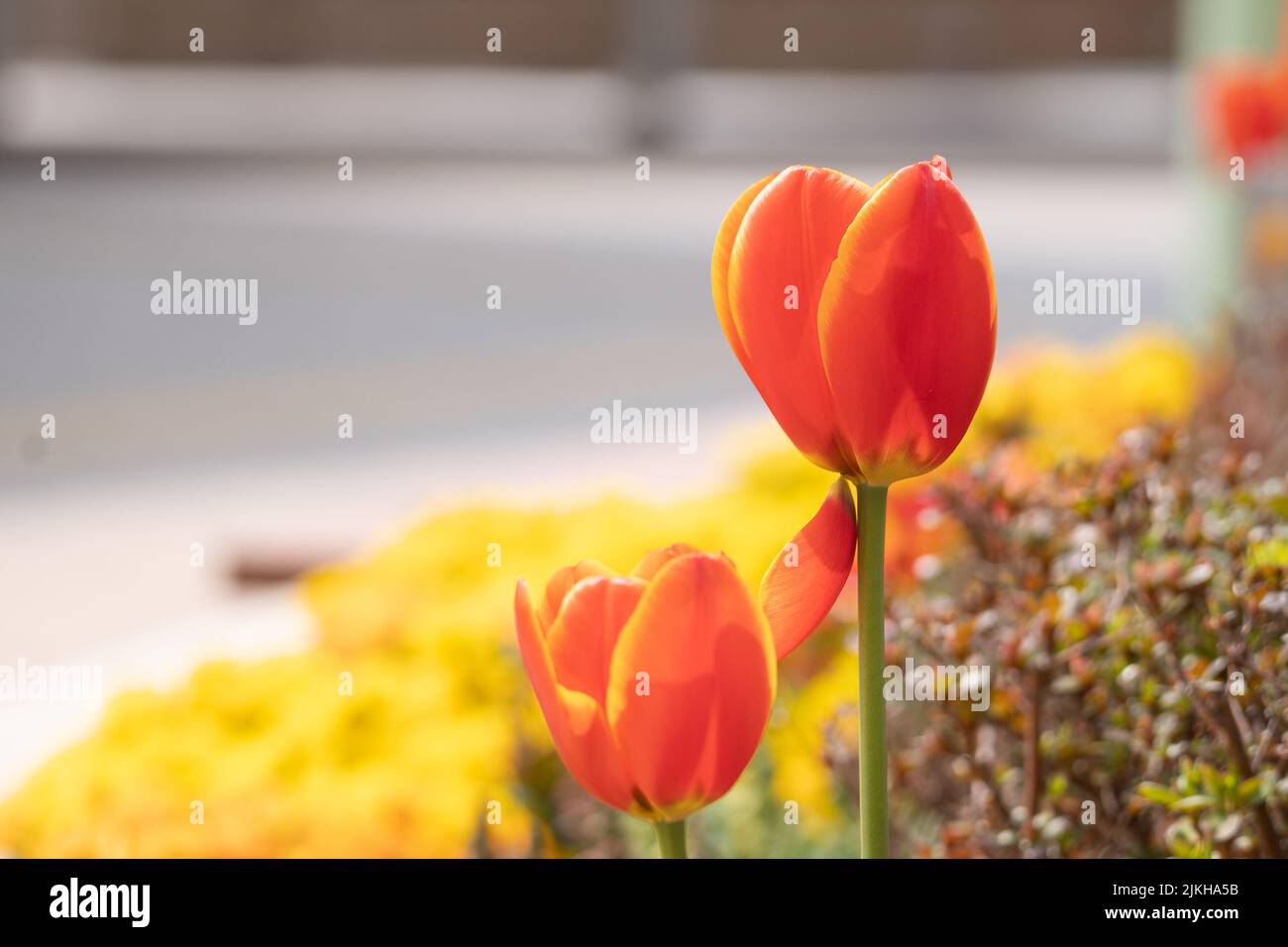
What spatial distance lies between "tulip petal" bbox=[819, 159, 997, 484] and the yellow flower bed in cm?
61

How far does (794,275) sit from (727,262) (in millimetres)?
35

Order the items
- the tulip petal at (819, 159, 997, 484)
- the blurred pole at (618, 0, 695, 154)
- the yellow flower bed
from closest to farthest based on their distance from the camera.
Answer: the tulip petal at (819, 159, 997, 484) → the yellow flower bed → the blurred pole at (618, 0, 695, 154)

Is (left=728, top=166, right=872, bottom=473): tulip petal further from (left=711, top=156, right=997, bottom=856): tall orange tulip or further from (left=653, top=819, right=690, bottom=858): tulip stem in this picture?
(left=653, top=819, right=690, bottom=858): tulip stem

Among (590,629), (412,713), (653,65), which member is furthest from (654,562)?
(653,65)

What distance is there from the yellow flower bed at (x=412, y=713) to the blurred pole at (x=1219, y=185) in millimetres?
2275

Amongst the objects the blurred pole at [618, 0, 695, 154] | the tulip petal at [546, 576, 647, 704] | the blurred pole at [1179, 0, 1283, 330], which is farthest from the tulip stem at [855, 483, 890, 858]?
the blurred pole at [618, 0, 695, 154]

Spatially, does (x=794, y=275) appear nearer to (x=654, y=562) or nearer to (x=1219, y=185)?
A: (x=654, y=562)

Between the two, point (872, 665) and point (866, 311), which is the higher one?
point (866, 311)

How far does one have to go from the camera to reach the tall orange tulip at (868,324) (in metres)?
0.71

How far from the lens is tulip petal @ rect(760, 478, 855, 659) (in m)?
0.73

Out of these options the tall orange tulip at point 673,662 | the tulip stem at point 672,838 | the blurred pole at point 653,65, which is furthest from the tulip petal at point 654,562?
the blurred pole at point 653,65

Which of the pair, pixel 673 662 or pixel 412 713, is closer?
pixel 673 662

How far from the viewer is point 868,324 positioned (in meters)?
0.71

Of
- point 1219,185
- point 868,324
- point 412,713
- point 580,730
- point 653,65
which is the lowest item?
point 412,713
